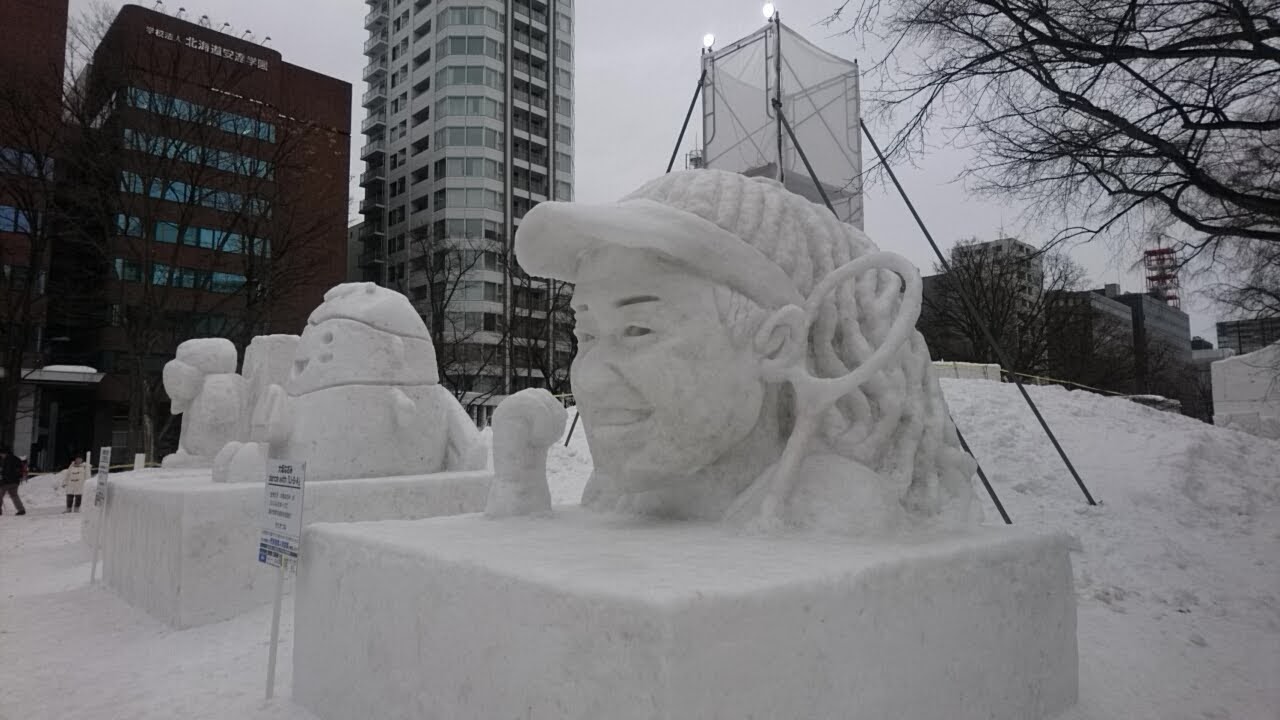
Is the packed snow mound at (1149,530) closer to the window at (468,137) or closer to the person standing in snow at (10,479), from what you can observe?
the person standing in snow at (10,479)

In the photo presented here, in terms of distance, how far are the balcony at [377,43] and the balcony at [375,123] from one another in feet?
10.1

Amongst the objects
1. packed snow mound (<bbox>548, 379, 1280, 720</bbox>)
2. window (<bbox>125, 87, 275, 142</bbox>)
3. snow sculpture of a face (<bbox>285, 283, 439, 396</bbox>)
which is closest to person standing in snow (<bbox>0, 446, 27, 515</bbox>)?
window (<bbox>125, 87, 275, 142</bbox>)

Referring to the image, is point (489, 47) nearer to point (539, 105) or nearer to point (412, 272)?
point (539, 105)

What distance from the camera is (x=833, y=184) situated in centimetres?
703

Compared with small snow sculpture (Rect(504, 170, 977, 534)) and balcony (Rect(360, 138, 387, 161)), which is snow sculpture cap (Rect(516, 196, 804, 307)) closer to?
small snow sculpture (Rect(504, 170, 977, 534))

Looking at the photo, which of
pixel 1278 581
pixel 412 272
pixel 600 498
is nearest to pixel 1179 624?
pixel 1278 581

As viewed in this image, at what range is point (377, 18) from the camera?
35125 millimetres

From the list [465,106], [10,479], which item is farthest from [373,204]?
[10,479]

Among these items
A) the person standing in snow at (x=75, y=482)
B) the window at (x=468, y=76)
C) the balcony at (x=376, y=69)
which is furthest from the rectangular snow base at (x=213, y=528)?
the balcony at (x=376, y=69)

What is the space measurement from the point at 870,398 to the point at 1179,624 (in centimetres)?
315

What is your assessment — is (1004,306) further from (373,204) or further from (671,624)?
(373,204)

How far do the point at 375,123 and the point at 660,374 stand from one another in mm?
36078

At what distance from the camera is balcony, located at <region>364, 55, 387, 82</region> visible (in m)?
34.8

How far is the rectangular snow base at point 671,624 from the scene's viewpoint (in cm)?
169
